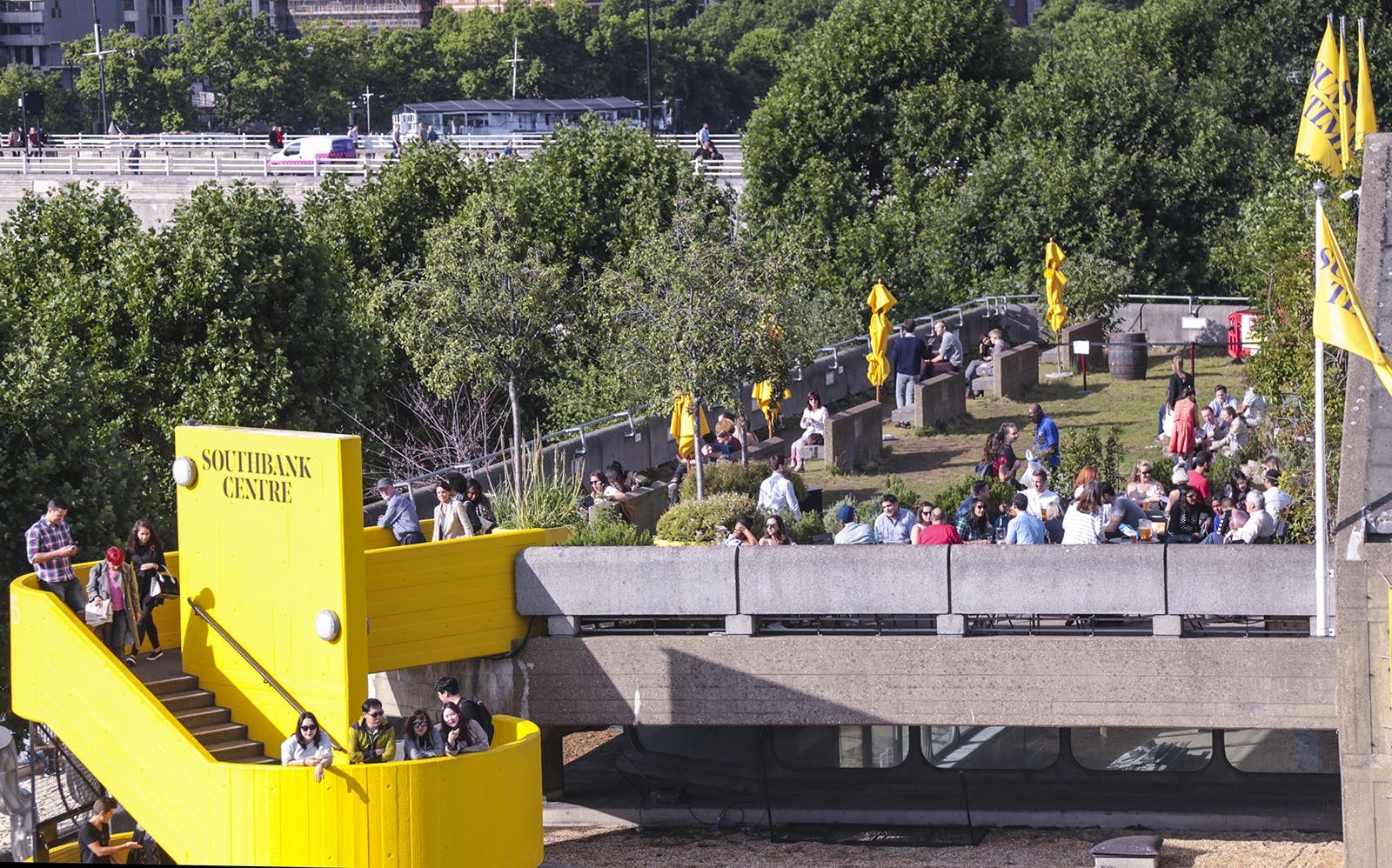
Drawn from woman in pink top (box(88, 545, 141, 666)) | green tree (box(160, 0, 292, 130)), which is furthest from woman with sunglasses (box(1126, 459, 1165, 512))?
green tree (box(160, 0, 292, 130))

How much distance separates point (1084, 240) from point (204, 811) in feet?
93.5

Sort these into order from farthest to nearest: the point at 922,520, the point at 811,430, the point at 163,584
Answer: the point at 811,430 → the point at 922,520 → the point at 163,584

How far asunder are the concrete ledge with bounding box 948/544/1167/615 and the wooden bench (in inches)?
594

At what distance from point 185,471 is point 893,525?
254 inches

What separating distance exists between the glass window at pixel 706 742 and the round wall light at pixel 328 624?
15.4 ft

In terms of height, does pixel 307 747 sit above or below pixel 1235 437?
below

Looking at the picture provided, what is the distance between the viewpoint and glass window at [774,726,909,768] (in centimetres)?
1920

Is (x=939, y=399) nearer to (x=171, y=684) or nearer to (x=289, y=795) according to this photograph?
(x=171, y=684)

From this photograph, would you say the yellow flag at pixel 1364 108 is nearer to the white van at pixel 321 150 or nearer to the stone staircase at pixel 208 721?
the stone staircase at pixel 208 721

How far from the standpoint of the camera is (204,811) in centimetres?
1602

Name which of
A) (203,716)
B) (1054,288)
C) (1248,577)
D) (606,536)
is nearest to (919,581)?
(1248,577)

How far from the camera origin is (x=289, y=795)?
51.4 ft

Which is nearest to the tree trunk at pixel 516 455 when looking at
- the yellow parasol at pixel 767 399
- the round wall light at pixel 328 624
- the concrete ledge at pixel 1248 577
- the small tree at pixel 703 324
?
the small tree at pixel 703 324

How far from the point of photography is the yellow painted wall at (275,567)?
16016mm
